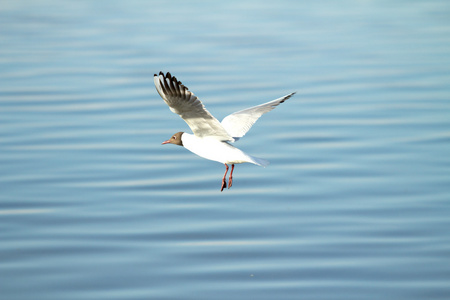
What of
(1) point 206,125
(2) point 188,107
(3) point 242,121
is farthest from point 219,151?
(3) point 242,121

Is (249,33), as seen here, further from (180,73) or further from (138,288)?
(138,288)

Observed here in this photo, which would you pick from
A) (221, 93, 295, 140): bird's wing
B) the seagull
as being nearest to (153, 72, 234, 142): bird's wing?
the seagull

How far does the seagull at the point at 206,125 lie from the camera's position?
10203mm

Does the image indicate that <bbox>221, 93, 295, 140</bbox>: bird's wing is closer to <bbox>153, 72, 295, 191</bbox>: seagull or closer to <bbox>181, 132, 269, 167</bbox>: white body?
<bbox>153, 72, 295, 191</bbox>: seagull

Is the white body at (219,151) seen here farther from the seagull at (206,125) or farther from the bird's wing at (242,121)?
the bird's wing at (242,121)

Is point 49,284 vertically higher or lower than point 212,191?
lower

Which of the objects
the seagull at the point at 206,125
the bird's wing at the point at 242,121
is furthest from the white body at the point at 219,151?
the bird's wing at the point at 242,121

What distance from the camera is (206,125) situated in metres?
10.8

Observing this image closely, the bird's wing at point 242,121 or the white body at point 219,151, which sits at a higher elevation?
the bird's wing at point 242,121

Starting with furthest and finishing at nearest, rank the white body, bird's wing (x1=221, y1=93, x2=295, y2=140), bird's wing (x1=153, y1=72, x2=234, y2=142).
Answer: bird's wing (x1=221, y1=93, x2=295, y2=140) < the white body < bird's wing (x1=153, y1=72, x2=234, y2=142)

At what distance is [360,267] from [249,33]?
1357 centimetres

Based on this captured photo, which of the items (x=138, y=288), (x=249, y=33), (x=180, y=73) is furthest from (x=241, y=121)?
(x=249, y=33)

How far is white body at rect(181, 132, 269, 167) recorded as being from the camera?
1082cm

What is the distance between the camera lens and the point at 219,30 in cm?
2422
